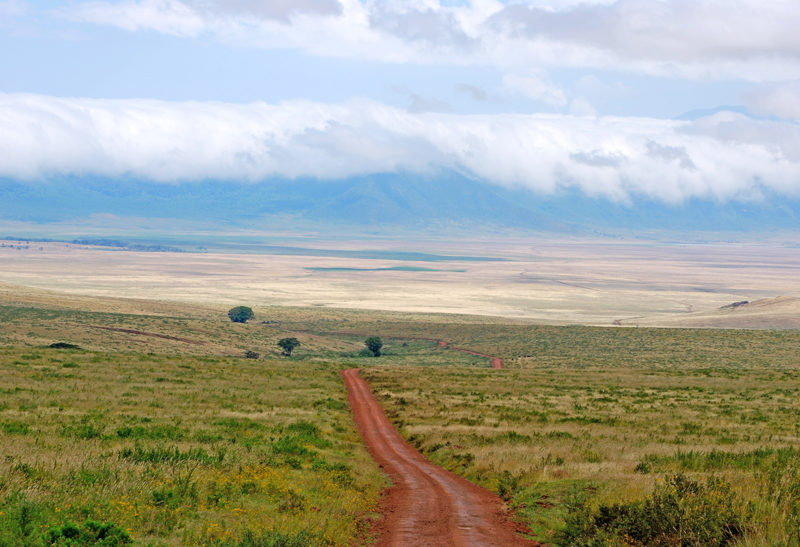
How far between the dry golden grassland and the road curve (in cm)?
56

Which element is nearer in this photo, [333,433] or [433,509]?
[433,509]

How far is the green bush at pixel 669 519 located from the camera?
33.5ft

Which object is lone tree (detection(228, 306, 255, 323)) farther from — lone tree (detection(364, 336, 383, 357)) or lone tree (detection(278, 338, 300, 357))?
lone tree (detection(364, 336, 383, 357))

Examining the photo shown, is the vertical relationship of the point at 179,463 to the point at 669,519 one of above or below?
below

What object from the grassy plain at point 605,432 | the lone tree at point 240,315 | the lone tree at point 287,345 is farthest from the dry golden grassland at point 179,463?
the lone tree at point 240,315

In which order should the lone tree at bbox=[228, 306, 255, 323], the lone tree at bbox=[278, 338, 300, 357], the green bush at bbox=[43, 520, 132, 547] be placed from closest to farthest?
the green bush at bbox=[43, 520, 132, 547]
the lone tree at bbox=[278, 338, 300, 357]
the lone tree at bbox=[228, 306, 255, 323]

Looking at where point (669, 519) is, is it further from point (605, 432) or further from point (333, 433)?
point (333, 433)

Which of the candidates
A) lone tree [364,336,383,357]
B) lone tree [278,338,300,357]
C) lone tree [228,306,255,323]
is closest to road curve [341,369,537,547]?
lone tree [364,336,383,357]

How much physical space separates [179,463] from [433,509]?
16.3 ft

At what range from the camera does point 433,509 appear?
14.6 m

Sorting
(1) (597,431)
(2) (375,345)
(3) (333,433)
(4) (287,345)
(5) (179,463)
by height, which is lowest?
(4) (287,345)

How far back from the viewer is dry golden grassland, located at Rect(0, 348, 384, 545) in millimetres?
10828

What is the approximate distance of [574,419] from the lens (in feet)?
95.7

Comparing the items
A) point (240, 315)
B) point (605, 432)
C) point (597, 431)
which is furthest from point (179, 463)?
point (240, 315)
